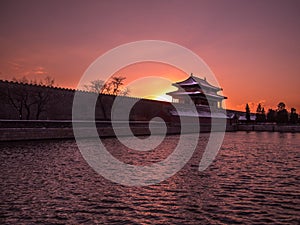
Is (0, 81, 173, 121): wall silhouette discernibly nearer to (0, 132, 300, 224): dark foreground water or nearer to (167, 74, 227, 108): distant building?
(167, 74, 227, 108): distant building

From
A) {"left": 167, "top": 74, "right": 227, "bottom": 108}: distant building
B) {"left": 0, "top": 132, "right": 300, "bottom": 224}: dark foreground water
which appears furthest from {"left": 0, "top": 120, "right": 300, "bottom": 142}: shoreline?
{"left": 167, "top": 74, "right": 227, "bottom": 108}: distant building

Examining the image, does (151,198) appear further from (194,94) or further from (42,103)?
(194,94)

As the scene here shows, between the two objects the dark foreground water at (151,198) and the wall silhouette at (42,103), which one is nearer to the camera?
the dark foreground water at (151,198)

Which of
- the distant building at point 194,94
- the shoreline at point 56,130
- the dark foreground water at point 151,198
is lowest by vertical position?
the dark foreground water at point 151,198

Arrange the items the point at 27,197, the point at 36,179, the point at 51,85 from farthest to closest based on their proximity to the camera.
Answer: the point at 51,85 → the point at 36,179 → the point at 27,197

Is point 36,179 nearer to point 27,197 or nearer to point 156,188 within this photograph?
point 27,197

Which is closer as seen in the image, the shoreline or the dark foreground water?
the dark foreground water

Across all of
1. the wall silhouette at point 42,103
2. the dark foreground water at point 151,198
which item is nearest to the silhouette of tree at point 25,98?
the wall silhouette at point 42,103

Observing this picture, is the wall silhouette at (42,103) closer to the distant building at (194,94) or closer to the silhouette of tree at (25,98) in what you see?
the silhouette of tree at (25,98)

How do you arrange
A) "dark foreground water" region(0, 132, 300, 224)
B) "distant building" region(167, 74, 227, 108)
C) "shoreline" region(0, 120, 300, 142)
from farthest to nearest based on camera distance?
"distant building" region(167, 74, 227, 108) → "shoreline" region(0, 120, 300, 142) → "dark foreground water" region(0, 132, 300, 224)

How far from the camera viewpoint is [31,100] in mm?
32938

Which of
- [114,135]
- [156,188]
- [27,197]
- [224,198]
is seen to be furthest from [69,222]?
[114,135]

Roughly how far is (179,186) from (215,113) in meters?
50.7

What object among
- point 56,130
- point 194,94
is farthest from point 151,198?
point 194,94
